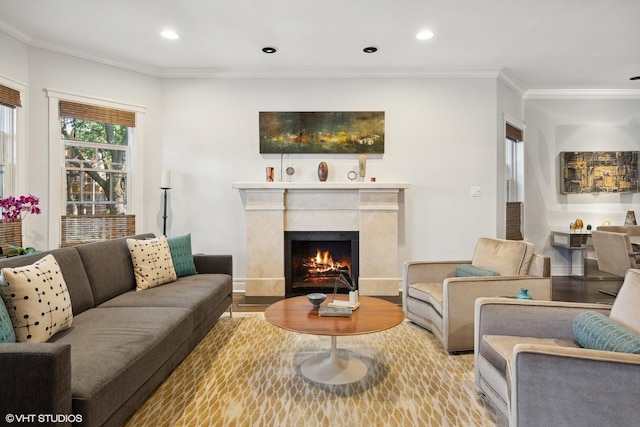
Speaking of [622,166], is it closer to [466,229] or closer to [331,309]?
[466,229]

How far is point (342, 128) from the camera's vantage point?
4336 mm

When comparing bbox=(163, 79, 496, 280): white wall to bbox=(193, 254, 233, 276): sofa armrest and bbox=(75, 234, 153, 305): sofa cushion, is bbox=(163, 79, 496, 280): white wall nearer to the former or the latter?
bbox=(193, 254, 233, 276): sofa armrest

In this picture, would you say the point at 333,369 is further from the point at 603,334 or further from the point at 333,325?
the point at 603,334

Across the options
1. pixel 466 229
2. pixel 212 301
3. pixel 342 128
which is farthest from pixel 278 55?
pixel 466 229

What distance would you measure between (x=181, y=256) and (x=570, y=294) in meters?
4.46

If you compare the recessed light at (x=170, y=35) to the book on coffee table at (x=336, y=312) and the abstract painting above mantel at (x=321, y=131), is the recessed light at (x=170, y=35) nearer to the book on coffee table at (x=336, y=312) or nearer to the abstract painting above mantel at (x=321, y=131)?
the abstract painting above mantel at (x=321, y=131)

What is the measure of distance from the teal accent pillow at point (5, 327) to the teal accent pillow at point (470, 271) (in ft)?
9.53

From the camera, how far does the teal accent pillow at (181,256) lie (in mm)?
3150

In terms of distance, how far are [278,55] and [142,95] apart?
70.7 inches

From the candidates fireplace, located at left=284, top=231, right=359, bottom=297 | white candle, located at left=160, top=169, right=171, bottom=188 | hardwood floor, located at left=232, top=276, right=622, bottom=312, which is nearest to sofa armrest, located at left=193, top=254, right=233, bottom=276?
hardwood floor, located at left=232, top=276, right=622, bottom=312

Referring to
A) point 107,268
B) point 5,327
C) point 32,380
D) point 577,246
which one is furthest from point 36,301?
point 577,246

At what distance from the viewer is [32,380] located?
48.3 inches

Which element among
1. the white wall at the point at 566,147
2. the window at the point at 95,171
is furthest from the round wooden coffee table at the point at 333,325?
the white wall at the point at 566,147

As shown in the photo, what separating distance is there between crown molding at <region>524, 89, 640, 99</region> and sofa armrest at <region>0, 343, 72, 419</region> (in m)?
5.96
